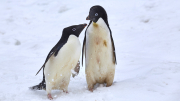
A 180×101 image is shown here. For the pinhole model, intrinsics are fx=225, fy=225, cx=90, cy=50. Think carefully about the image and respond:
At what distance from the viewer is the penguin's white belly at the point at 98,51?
106 inches

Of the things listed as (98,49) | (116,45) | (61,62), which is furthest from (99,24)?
(116,45)

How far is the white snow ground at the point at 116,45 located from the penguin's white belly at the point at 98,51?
0.72ft

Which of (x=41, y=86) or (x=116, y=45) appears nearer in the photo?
(x=41, y=86)

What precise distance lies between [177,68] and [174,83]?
1.99 feet

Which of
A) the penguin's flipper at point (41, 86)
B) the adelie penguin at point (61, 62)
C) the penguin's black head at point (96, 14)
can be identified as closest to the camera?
the adelie penguin at point (61, 62)

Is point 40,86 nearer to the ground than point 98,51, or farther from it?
nearer to the ground

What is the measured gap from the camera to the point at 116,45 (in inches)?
211

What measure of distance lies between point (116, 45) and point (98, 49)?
8.82ft

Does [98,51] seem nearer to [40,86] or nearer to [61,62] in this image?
[61,62]

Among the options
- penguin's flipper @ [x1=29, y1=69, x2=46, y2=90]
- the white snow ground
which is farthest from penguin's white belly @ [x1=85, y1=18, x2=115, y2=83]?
penguin's flipper @ [x1=29, y1=69, x2=46, y2=90]

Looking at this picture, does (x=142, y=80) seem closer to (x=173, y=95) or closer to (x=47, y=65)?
(x=173, y=95)

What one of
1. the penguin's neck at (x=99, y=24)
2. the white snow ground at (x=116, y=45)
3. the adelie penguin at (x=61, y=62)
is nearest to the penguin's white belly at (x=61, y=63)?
the adelie penguin at (x=61, y=62)

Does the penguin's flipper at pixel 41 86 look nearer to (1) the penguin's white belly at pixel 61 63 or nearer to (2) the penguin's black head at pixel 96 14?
(1) the penguin's white belly at pixel 61 63

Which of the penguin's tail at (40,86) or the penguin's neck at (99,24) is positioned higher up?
the penguin's neck at (99,24)
